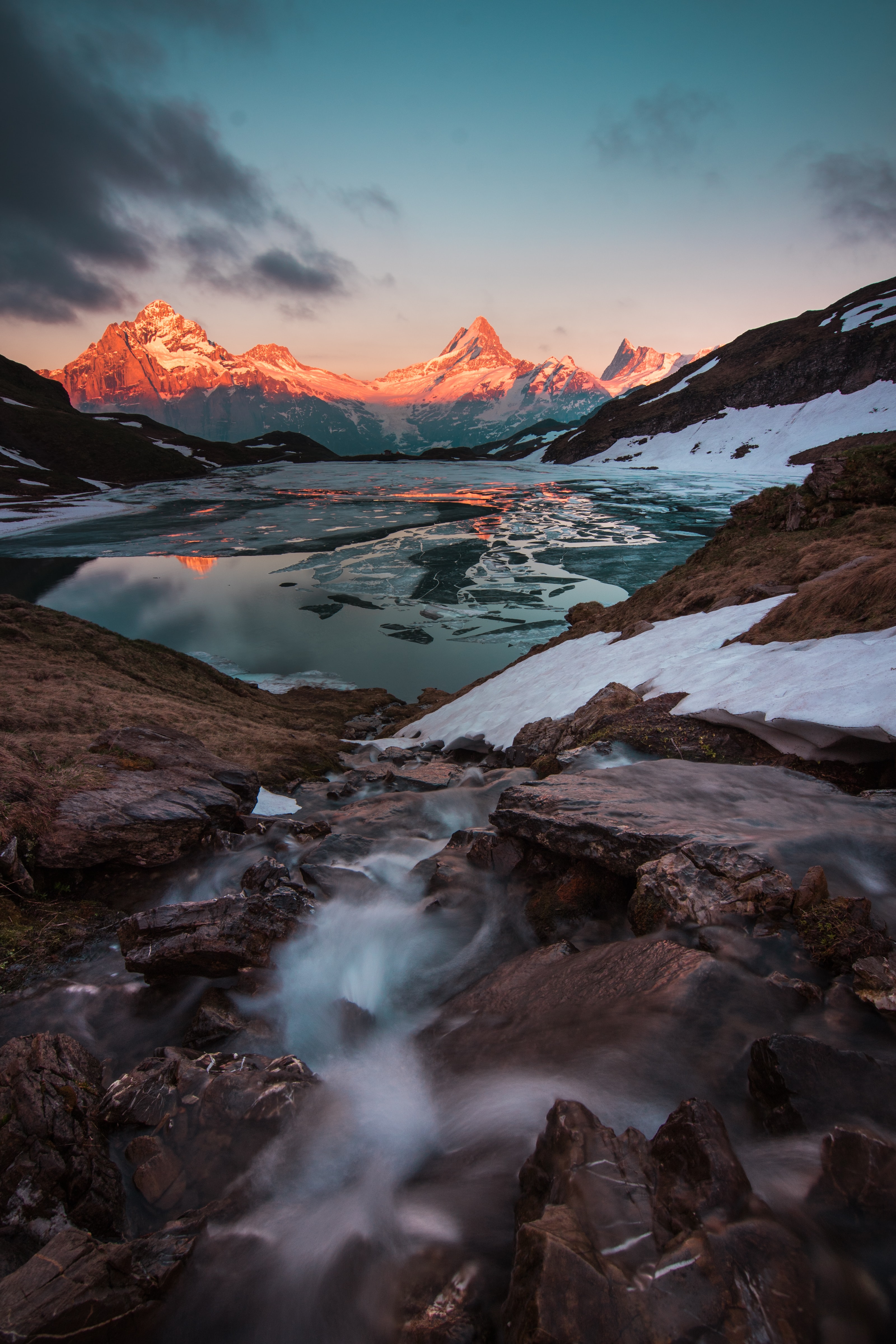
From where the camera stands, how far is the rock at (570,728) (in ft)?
31.1

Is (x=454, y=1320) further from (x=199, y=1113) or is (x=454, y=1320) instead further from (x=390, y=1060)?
(x=390, y=1060)

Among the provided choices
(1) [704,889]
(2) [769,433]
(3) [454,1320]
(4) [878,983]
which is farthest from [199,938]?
(2) [769,433]

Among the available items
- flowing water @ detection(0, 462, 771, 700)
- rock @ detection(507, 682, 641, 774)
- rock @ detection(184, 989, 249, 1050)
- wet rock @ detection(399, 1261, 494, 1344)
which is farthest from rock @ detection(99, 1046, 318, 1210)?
flowing water @ detection(0, 462, 771, 700)

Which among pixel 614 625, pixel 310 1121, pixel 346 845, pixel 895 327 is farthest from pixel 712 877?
pixel 895 327

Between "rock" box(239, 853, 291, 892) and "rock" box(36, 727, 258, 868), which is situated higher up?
"rock" box(36, 727, 258, 868)

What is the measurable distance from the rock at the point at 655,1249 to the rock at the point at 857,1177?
0.30m

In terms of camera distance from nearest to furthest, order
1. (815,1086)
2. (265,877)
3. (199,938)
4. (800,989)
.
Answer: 1. (815,1086)
2. (800,989)
3. (199,938)
4. (265,877)

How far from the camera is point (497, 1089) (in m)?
3.95

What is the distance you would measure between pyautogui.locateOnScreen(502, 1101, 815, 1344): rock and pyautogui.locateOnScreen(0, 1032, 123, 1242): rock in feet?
8.06

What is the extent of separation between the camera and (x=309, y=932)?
6223mm

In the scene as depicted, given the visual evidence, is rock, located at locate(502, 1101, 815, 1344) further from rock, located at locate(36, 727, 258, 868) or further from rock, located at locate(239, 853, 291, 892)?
rock, located at locate(36, 727, 258, 868)

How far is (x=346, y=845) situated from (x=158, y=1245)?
502 centimetres

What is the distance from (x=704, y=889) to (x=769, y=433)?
122 metres

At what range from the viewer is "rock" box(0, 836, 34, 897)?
6.01 m
